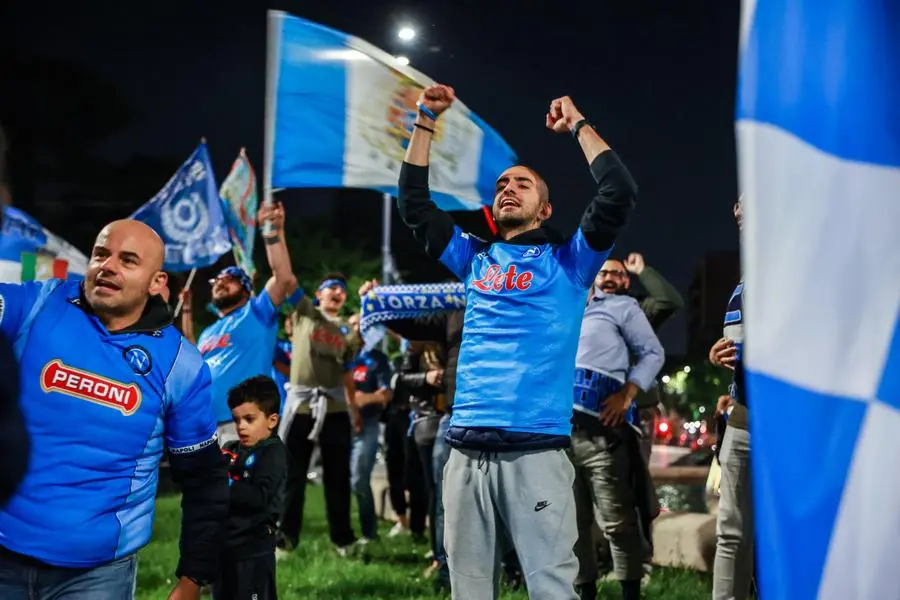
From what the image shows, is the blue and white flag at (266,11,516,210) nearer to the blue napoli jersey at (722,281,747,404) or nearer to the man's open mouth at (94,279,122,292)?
the blue napoli jersey at (722,281,747,404)

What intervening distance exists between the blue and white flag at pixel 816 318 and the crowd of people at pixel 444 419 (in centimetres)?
186

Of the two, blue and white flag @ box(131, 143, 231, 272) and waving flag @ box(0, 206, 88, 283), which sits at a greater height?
blue and white flag @ box(131, 143, 231, 272)

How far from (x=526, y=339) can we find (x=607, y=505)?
227 centimetres

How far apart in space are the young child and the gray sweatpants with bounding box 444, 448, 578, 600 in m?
1.20

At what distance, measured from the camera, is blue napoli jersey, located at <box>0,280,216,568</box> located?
2.96 meters

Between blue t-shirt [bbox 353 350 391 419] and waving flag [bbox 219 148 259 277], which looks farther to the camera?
blue t-shirt [bbox 353 350 391 419]

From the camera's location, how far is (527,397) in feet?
13.1

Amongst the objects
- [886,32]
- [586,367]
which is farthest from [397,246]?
[886,32]

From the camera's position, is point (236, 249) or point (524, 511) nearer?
point (524, 511)

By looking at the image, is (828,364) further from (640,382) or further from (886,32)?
(640,382)

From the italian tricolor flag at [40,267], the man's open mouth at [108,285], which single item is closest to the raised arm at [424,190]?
the man's open mouth at [108,285]

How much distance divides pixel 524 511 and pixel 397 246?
50.3 meters

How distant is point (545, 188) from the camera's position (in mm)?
4438

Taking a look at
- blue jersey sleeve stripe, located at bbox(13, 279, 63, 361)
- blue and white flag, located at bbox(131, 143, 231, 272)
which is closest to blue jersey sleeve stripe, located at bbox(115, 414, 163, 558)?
blue jersey sleeve stripe, located at bbox(13, 279, 63, 361)
